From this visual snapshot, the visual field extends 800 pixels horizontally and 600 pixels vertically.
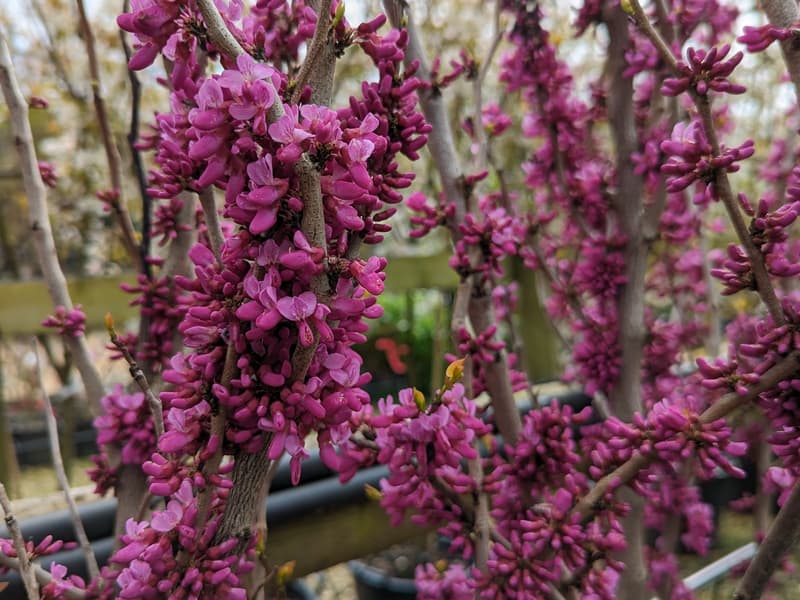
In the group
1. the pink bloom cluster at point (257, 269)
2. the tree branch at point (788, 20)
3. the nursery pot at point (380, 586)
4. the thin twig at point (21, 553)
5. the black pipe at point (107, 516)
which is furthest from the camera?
the nursery pot at point (380, 586)

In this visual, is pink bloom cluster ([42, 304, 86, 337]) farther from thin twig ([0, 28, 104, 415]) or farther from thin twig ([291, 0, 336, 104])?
thin twig ([291, 0, 336, 104])

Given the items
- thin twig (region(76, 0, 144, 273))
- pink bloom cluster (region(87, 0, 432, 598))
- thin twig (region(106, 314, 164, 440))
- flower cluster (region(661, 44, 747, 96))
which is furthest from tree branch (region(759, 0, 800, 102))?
thin twig (region(76, 0, 144, 273))

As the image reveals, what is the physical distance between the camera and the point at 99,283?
1.94 meters

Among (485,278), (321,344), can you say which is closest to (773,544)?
(485,278)

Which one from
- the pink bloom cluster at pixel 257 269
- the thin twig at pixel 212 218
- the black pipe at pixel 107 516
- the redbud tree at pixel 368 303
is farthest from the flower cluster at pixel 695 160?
the black pipe at pixel 107 516

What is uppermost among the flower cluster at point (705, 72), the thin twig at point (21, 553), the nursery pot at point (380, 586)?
the flower cluster at point (705, 72)

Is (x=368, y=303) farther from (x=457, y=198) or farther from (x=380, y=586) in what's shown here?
(x=380, y=586)

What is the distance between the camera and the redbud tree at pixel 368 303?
536mm

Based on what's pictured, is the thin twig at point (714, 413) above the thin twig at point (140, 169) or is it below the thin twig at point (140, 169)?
below

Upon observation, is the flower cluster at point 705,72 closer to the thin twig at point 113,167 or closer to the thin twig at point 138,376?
the thin twig at point 138,376

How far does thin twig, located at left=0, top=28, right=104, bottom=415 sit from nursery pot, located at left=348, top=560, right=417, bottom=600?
1377mm

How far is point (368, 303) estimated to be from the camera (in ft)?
1.89

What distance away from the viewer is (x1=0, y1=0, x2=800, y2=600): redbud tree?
54 cm

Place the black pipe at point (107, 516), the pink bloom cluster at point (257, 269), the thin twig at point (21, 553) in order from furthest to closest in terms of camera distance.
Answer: the black pipe at point (107, 516)
the thin twig at point (21, 553)
the pink bloom cluster at point (257, 269)
